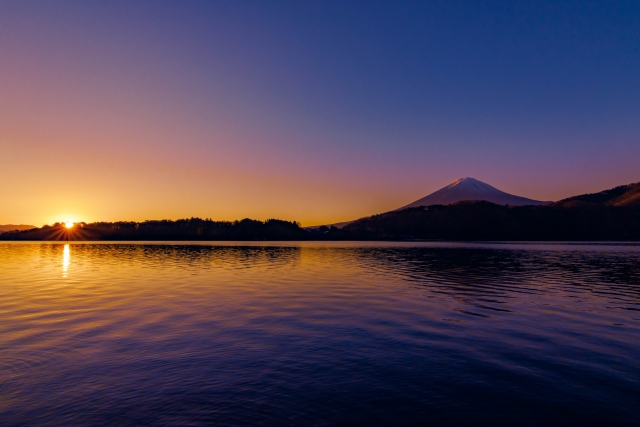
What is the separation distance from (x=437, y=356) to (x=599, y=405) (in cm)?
562

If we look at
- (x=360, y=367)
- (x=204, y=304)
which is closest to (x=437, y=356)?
(x=360, y=367)

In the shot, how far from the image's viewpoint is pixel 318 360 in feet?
50.1

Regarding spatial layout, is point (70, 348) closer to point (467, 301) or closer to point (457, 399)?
point (457, 399)

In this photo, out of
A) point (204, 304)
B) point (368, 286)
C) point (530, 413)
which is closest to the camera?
point (530, 413)

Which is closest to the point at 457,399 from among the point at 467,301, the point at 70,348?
the point at 70,348

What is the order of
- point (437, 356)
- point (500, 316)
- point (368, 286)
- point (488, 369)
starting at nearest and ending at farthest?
point (488, 369) < point (437, 356) < point (500, 316) < point (368, 286)

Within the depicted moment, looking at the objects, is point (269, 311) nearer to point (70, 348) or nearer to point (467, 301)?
point (70, 348)

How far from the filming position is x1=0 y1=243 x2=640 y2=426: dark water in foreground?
10828mm

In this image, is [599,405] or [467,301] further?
[467,301]

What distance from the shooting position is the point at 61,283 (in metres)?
40.4

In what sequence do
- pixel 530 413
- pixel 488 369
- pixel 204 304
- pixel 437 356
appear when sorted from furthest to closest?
pixel 204 304 → pixel 437 356 → pixel 488 369 → pixel 530 413

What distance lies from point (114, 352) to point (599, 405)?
1654cm

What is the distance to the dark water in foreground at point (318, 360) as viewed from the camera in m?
10.8

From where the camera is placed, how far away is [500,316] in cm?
2427
